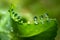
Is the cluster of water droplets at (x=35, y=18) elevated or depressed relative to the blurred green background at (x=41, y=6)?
depressed

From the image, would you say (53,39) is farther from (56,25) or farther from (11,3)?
(11,3)

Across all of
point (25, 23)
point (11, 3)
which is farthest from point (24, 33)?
point (11, 3)

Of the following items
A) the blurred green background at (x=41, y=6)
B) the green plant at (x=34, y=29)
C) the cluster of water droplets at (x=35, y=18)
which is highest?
the blurred green background at (x=41, y=6)

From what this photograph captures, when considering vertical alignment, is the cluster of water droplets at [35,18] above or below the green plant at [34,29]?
above

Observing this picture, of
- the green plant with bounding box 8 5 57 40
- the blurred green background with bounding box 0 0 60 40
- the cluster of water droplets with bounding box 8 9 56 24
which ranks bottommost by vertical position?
the green plant with bounding box 8 5 57 40

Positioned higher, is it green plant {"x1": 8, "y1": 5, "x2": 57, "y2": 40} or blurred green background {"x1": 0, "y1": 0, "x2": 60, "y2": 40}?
blurred green background {"x1": 0, "y1": 0, "x2": 60, "y2": 40}

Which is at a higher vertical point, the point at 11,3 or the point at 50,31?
the point at 11,3

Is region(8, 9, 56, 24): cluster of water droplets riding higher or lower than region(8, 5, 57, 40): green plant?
higher

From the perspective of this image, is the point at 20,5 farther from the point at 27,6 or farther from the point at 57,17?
the point at 57,17

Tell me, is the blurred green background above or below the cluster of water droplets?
above

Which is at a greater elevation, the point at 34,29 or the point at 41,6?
the point at 41,6
